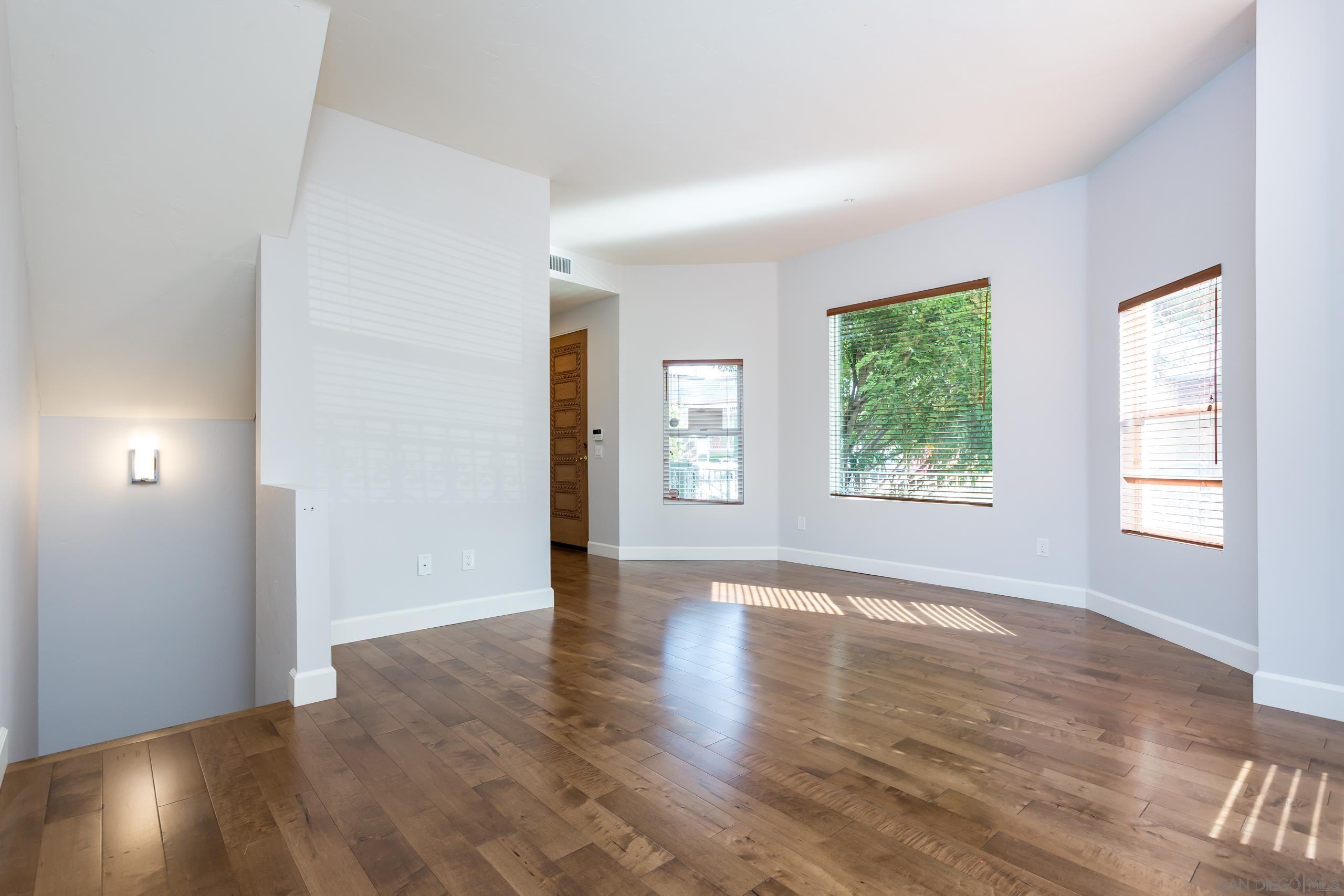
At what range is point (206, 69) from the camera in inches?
108

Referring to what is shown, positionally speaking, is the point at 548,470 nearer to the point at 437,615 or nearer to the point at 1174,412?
the point at 437,615

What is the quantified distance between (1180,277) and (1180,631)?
6.03 ft

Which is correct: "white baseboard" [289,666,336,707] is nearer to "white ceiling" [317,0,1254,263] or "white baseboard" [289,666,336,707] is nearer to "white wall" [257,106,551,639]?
"white wall" [257,106,551,639]

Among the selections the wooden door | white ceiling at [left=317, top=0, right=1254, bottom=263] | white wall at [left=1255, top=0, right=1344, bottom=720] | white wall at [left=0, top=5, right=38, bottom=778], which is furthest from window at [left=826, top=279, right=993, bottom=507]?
white wall at [left=0, top=5, right=38, bottom=778]

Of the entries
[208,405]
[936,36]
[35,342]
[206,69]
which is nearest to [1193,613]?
[936,36]

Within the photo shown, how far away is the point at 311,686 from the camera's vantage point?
2770mm

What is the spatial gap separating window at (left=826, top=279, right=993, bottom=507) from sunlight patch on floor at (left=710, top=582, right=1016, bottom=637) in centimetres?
107

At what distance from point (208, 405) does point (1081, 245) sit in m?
5.59

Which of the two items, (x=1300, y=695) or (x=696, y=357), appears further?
(x=696, y=357)

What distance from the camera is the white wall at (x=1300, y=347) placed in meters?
2.62

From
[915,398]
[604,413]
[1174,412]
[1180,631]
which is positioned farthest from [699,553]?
[1174,412]

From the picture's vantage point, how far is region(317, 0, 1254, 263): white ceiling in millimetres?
2820

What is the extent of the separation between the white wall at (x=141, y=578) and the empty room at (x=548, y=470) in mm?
24

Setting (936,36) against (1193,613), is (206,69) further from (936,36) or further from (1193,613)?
(1193,613)
